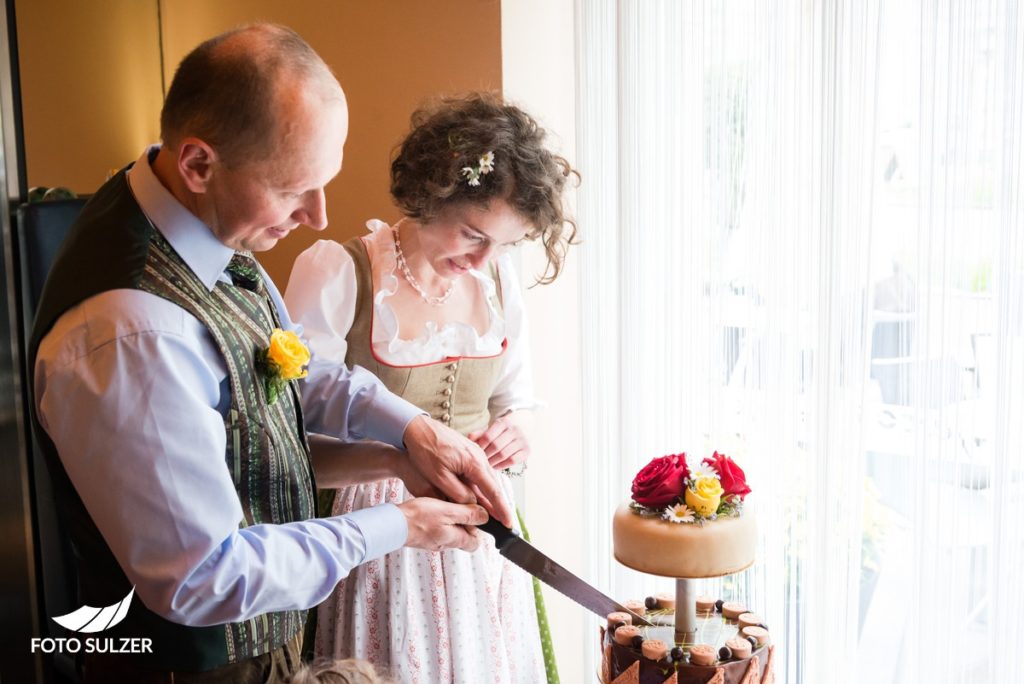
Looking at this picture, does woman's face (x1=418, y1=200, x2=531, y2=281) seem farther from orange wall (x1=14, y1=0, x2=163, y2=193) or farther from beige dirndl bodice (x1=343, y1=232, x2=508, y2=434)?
orange wall (x1=14, y1=0, x2=163, y2=193)

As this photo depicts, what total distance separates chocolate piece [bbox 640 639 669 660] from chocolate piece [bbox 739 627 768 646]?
6.7 inches

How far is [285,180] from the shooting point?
1209mm

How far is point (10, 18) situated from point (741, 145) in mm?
1723

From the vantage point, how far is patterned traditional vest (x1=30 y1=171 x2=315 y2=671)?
1189 mm

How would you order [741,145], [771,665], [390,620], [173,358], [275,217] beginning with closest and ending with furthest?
[173,358]
[275,217]
[771,665]
[390,620]
[741,145]

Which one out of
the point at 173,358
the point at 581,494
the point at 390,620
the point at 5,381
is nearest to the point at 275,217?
the point at 173,358

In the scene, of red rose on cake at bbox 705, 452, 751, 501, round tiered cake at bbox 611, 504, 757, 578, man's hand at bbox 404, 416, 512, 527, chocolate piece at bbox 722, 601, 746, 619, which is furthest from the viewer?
chocolate piece at bbox 722, 601, 746, 619

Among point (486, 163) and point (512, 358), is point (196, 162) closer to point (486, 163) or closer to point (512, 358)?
point (486, 163)

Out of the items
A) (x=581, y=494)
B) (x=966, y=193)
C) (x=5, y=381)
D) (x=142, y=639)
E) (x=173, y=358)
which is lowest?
(x=581, y=494)

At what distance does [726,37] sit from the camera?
7.94ft

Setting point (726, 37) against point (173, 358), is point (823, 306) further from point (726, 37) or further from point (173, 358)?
point (173, 358)

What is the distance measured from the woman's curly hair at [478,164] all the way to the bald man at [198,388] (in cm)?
62

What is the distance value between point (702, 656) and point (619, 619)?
21 cm

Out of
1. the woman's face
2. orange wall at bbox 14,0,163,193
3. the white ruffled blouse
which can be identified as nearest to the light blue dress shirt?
the white ruffled blouse
